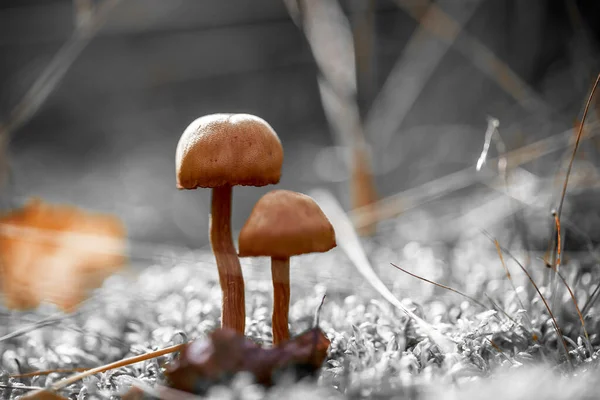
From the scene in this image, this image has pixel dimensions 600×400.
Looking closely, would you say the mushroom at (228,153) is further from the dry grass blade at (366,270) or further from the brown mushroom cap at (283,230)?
the dry grass blade at (366,270)

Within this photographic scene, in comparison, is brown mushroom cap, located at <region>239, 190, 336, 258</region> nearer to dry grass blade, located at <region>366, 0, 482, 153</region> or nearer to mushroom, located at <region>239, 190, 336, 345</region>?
mushroom, located at <region>239, 190, 336, 345</region>

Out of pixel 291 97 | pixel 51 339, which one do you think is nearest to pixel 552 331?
pixel 51 339

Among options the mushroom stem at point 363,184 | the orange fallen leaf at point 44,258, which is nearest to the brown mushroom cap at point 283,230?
the orange fallen leaf at point 44,258

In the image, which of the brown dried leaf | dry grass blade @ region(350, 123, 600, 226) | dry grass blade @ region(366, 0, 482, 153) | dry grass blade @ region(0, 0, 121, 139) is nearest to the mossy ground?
the brown dried leaf

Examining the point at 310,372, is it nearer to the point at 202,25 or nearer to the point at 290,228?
the point at 290,228

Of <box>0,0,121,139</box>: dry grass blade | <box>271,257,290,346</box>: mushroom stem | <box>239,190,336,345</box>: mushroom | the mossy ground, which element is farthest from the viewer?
<box>0,0,121,139</box>: dry grass blade

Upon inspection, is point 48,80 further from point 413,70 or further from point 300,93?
point 300,93

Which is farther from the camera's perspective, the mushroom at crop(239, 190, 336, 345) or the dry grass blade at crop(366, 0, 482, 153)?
the dry grass blade at crop(366, 0, 482, 153)
